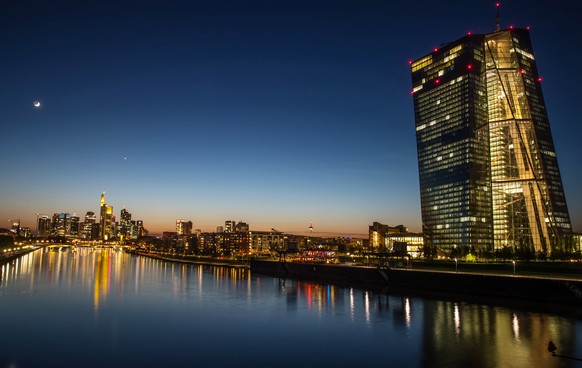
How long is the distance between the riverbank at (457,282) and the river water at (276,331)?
4.85m

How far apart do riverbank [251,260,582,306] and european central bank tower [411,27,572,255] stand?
58620mm

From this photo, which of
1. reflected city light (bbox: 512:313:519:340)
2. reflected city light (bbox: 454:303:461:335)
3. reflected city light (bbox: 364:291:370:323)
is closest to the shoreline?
reflected city light (bbox: 364:291:370:323)

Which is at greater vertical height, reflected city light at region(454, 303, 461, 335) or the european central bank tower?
the european central bank tower

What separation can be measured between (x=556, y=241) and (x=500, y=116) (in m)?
46.0

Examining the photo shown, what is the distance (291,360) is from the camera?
3600 centimetres

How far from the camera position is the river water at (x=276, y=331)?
115 ft

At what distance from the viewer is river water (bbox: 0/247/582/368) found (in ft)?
115

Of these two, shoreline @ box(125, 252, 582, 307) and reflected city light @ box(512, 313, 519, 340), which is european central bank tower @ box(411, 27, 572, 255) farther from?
reflected city light @ box(512, 313, 519, 340)

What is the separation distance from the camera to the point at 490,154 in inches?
6043

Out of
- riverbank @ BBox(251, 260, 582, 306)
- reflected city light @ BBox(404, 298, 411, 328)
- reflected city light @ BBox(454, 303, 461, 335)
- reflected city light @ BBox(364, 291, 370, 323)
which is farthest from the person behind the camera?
riverbank @ BBox(251, 260, 582, 306)

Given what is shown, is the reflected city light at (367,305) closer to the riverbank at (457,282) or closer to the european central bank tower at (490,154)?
the riverbank at (457,282)

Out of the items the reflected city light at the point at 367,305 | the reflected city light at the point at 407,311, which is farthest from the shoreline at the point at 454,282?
the reflected city light at the point at 407,311

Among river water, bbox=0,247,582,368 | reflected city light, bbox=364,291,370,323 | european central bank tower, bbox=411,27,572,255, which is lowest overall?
reflected city light, bbox=364,291,370,323

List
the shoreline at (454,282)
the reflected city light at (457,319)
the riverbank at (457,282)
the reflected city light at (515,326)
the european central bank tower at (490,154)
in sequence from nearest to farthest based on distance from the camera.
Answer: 1. the reflected city light at (515,326)
2. the reflected city light at (457,319)
3. the riverbank at (457,282)
4. the shoreline at (454,282)
5. the european central bank tower at (490,154)
